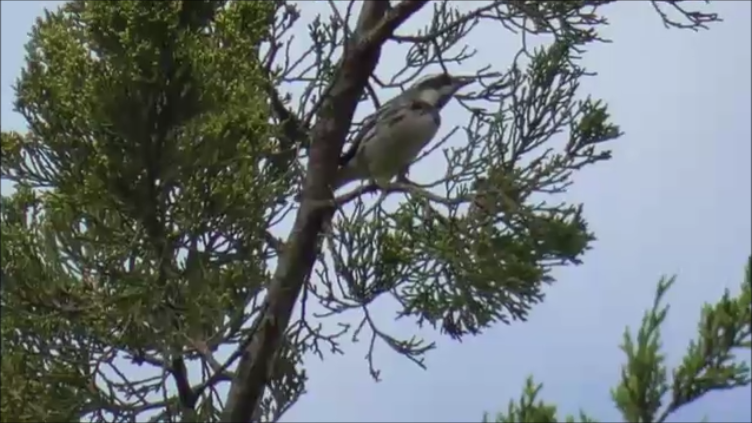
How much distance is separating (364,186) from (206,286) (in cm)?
35

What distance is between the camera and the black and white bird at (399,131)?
254 centimetres

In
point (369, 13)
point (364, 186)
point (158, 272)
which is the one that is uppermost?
point (369, 13)

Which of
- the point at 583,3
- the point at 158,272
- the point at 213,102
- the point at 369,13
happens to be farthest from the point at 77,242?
the point at 583,3

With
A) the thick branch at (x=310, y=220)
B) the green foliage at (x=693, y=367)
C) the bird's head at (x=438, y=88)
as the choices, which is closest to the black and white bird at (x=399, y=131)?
the bird's head at (x=438, y=88)

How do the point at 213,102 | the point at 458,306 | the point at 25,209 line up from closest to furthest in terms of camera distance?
1. the point at 213,102
2. the point at 458,306
3. the point at 25,209

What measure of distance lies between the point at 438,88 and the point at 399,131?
12cm

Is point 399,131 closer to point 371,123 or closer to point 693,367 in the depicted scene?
point 371,123

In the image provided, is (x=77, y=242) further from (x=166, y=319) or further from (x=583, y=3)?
(x=583, y=3)

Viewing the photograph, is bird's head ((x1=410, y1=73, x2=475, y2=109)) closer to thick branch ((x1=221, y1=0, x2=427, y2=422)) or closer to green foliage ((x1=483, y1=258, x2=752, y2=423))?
thick branch ((x1=221, y1=0, x2=427, y2=422))

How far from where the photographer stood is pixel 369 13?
2.35 meters

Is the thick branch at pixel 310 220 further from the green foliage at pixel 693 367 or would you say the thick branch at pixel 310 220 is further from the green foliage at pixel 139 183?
the green foliage at pixel 693 367

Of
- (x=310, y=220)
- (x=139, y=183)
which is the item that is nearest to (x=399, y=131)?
(x=310, y=220)

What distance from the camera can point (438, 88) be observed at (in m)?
2.58

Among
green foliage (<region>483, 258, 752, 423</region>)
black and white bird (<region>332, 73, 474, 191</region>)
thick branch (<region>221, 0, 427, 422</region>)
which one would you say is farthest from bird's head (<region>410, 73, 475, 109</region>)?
green foliage (<region>483, 258, 752, 423</region>)
